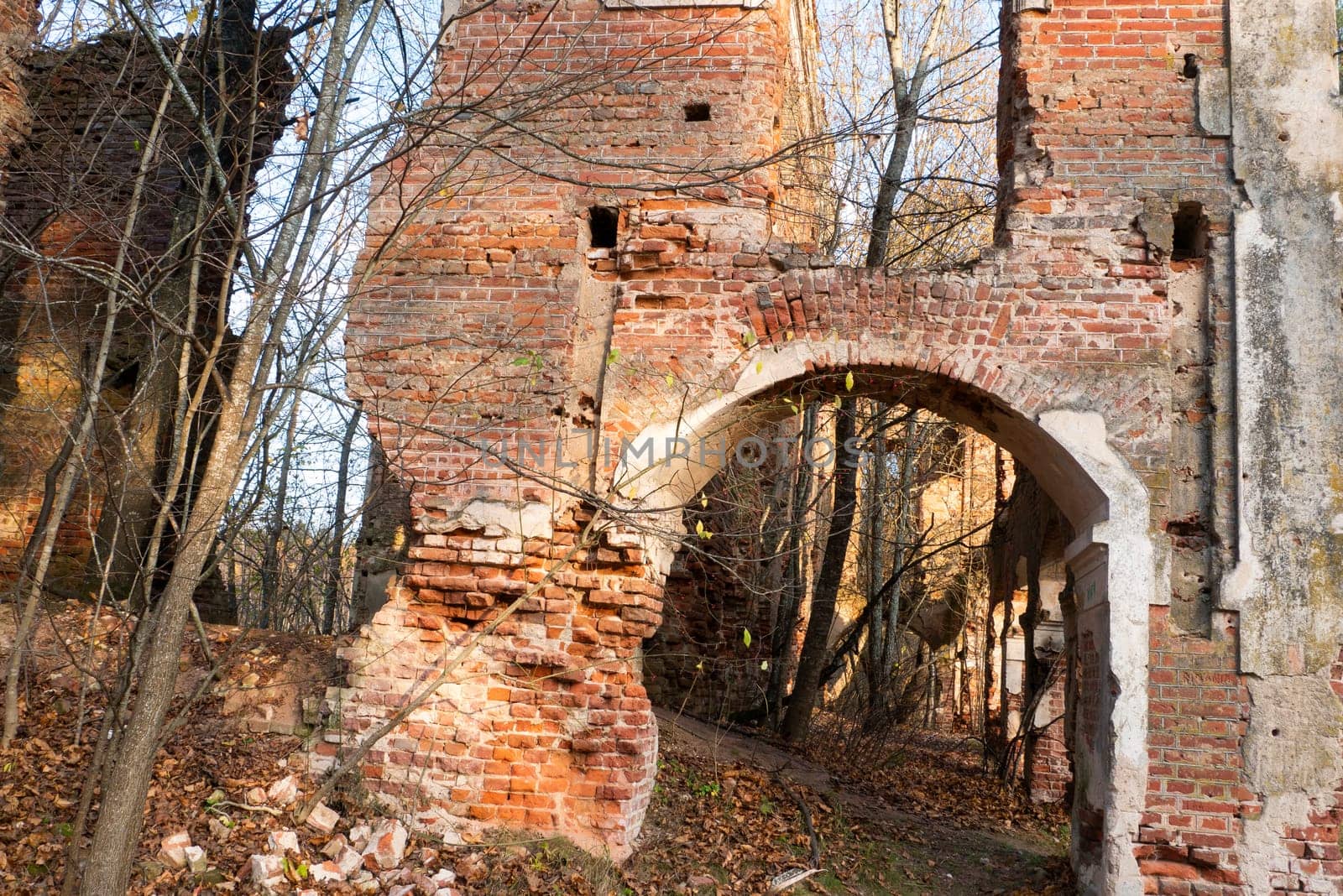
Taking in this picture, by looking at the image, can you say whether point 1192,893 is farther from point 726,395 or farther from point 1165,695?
point 726,395

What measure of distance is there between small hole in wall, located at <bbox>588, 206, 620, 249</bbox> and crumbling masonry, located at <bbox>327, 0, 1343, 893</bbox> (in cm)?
6

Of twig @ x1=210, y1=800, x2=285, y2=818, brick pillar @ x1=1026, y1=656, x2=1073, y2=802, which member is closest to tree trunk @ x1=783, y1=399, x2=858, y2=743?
brick pillar @ x1=1026, y1=656, x2=1073, y2=802

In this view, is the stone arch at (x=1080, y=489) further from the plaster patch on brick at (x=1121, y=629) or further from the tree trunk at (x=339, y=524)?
the tree trunk at (x=339, y=524)

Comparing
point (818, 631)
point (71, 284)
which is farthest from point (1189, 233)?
point (71, 284)

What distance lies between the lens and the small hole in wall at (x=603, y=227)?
6.36 metres

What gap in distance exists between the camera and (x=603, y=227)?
6410mm

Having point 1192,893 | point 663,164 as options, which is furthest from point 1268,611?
point 663,164

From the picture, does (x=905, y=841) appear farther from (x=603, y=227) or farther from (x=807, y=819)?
(x=603, y=227)

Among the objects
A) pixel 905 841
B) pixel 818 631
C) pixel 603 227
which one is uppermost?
pixel 603 227

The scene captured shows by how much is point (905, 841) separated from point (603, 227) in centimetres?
482

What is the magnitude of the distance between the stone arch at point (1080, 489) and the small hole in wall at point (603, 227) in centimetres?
121

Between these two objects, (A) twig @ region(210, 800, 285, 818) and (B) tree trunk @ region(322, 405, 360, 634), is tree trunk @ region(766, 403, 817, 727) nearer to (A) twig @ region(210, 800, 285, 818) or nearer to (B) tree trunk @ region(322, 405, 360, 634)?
(B) tree trunk @ region(322, 405, 360, 634)

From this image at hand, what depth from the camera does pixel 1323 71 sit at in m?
5.79

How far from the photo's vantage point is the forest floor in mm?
5012
